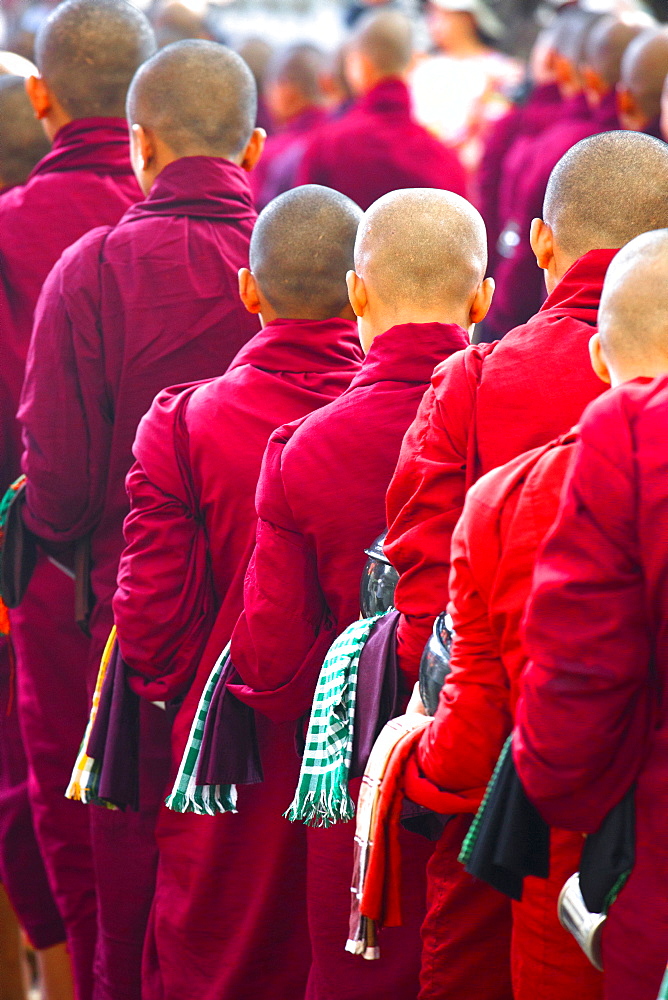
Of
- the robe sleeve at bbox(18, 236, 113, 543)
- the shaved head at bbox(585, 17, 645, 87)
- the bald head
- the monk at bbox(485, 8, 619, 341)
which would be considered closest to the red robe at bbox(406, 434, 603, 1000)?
the robe sleeve at bbox(18, 236, 113, 543)

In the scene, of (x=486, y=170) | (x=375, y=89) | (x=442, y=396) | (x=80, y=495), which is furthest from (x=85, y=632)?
(x=486, y=170)

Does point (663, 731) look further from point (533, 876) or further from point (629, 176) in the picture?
point (629, 176)

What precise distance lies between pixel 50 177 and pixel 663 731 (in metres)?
2.20

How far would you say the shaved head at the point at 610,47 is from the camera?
5.15 meters

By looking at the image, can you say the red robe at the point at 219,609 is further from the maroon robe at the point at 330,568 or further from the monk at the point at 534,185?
the monk at the point at 534,185

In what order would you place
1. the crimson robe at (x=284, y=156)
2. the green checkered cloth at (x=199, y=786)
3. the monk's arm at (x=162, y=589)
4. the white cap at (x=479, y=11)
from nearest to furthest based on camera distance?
the green checkered cloth at (x=199, y=786)
the monk's arm at (x=162, y=589)
the crimson robe at (x=284, y=156)
the white cap at (x=479, y=11)

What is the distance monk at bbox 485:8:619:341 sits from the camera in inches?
198

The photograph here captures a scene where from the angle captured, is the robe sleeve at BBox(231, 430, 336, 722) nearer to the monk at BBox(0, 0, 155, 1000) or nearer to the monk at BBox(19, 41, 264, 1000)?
the monk at BBox(19, 41, 264, 1000)

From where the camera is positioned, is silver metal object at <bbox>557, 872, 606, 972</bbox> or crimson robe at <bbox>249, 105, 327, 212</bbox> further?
crimson robe at <bbox>249, 105, 327, 212</bbox>

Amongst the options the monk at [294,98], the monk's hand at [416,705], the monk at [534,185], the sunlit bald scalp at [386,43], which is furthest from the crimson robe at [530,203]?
the monk's hand at [416,705]

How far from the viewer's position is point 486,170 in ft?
19.6

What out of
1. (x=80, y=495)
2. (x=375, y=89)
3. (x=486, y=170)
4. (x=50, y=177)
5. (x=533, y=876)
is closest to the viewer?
(x=533, y=876)

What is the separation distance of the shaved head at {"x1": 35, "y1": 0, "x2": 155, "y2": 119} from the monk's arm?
1156mm

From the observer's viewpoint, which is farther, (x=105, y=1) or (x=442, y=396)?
(x=105, y=1)
